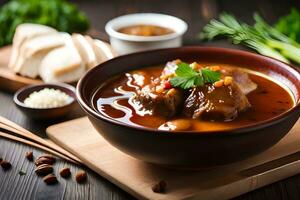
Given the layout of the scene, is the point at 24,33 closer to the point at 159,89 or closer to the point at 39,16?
the point at 39,16

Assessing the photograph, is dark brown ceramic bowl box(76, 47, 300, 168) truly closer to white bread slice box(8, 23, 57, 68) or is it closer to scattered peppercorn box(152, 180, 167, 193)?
scattered peppercorn box(152, 180, 167, 193)

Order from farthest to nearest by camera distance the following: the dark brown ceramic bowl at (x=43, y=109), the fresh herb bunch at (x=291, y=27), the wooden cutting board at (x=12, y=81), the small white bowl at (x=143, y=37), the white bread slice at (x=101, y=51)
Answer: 1. the fresh herb bunch at (x=291, y=27)
2. the small white bowl at (x=143, y=37)
3. the white bread slice at (x=101, y=51)
4. the wooden cutting board at (x=12, y=81)
5. the dark brown ceramic bowl at (x=43, y=109)

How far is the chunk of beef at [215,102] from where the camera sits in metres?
2.86

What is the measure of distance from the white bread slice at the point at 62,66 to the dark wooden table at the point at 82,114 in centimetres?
30

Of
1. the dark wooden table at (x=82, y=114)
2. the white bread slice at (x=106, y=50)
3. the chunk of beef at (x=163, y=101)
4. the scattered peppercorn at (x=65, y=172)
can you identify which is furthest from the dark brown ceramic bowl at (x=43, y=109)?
the chunk of beef at (x=163, y=101)

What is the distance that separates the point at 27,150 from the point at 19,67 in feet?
3.41

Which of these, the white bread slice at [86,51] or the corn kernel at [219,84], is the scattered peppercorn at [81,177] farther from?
the white bread slice at [86,51]

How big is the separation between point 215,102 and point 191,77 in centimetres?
17

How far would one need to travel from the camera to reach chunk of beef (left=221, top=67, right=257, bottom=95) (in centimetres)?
315

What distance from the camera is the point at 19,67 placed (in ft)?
14.0

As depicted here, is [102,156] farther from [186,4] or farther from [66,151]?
[186,4]

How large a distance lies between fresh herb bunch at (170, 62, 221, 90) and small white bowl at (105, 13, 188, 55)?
5.38 ft

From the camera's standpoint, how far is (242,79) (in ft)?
10.4

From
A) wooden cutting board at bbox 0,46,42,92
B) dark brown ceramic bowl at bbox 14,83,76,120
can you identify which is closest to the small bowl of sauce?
wooden cutting board at bbox 0,46,42,92
